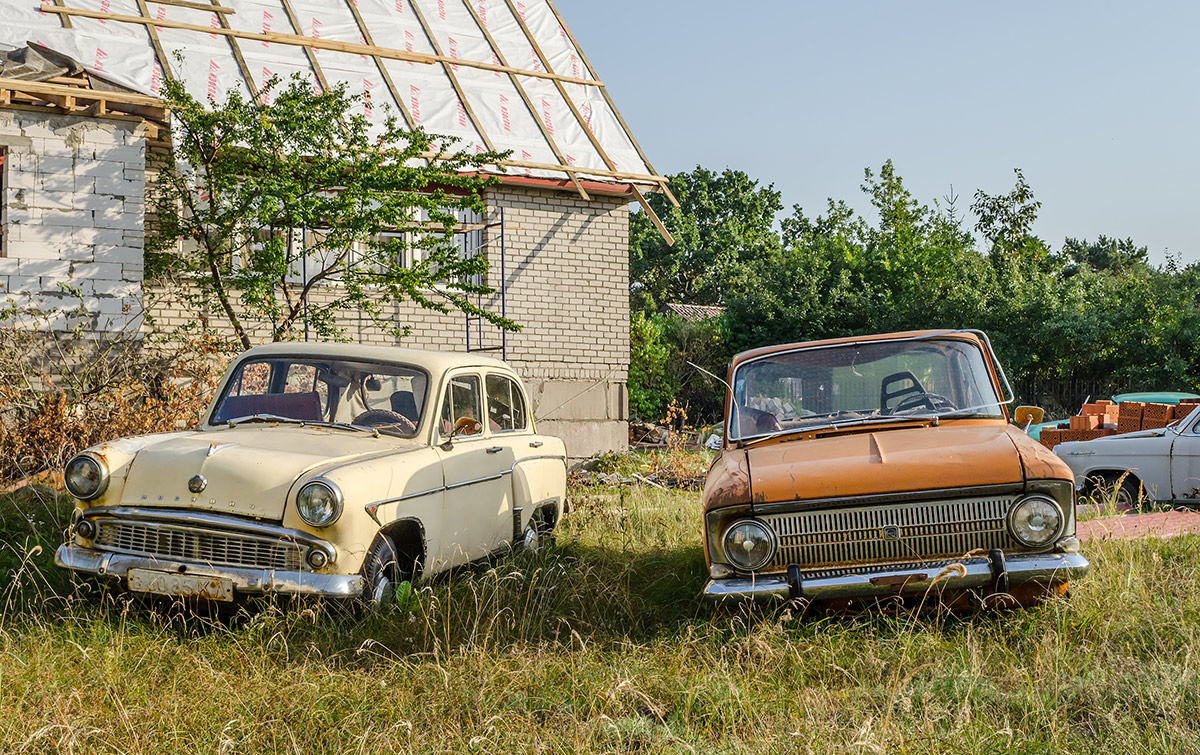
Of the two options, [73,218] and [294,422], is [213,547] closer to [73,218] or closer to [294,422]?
[294,422]

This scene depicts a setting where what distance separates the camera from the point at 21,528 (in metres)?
7.27

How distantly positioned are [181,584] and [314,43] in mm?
10143

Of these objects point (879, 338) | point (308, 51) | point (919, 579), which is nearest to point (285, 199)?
point (308, 51)

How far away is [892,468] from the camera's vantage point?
465cm

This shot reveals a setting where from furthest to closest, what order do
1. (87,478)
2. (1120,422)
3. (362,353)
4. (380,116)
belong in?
(1120,422), (380,116), (362,353), (87,478)

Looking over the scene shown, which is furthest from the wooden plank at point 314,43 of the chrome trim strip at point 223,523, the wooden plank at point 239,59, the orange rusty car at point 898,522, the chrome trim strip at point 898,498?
the chrome trim strip at point 898,498

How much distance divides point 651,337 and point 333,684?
20.6 metres

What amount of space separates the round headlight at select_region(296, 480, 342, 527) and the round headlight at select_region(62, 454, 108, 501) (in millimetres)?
1101

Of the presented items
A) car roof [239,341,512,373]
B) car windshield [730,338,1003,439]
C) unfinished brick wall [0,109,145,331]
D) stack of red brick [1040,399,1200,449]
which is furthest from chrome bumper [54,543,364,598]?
stack of red brick [1040,399,1200,449]

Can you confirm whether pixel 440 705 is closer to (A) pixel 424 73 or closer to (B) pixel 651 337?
(A) pixel 424 73

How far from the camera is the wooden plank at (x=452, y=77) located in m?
13.2

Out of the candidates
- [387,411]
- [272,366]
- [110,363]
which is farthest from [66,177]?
[387,411]

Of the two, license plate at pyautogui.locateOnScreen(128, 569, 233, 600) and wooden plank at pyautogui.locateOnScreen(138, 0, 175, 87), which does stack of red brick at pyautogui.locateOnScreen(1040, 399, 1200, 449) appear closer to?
license plate at pyautogui.locateOnScreen(128, 569, 233, 600)

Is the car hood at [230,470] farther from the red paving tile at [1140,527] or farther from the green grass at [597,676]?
the red paving tile at [1140,527]
